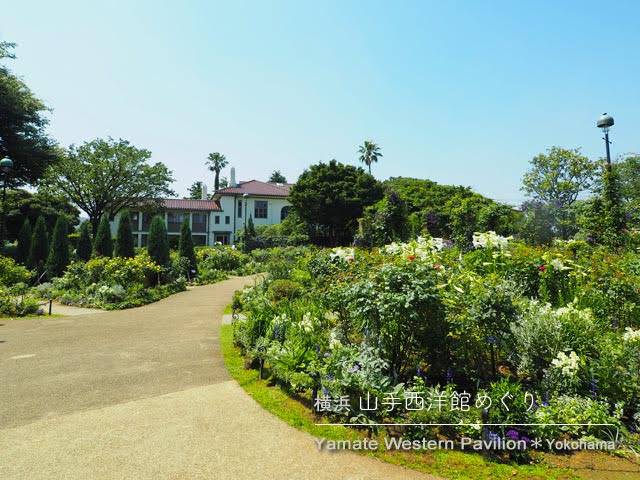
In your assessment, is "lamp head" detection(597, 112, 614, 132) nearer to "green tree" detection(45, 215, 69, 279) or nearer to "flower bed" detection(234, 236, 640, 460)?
"flower bed" detection(234, 236, 640, 460)

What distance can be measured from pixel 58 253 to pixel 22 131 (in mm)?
12309

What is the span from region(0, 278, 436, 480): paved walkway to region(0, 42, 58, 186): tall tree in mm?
20613

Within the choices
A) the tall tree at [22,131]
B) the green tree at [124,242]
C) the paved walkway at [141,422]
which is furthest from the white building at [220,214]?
the paved walkway at [141,422]

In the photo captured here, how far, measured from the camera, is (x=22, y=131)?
22062 millimetres

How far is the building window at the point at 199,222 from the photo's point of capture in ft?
133

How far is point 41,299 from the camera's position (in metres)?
12.4

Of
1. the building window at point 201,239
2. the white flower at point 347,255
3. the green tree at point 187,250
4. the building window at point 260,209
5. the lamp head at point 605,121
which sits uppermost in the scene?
the building window at point 260,209

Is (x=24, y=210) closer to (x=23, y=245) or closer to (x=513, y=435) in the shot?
(x=23, y=245)

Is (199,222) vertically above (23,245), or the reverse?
(199,222)

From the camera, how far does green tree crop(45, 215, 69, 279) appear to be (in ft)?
49.1

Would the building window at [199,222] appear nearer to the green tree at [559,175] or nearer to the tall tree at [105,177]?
the tall tree at [105,177]

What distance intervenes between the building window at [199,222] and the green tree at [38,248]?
23615 millimetres

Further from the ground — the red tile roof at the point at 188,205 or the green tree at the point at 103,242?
the red tile roof at the point at 188,205

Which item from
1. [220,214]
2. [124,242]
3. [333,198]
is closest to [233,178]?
[220,214]
